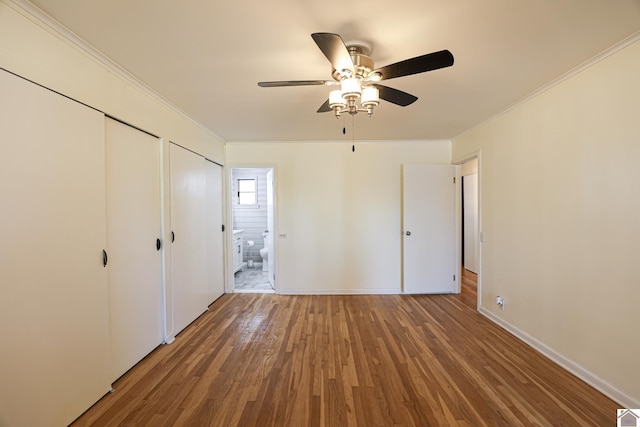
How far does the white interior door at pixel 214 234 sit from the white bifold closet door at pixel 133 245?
101 cm

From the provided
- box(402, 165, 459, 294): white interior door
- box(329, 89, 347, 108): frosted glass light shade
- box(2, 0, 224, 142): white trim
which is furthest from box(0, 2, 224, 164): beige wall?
box(402, 165, 459, 294): white interior door

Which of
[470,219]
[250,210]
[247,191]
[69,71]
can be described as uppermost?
[69,71]

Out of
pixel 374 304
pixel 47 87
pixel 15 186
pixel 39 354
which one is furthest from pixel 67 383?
pixel 374 304

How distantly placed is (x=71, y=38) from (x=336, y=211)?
323 cm

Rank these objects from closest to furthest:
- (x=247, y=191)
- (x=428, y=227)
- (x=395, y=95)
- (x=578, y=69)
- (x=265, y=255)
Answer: (x=395, y=95) < (x=578, y=69) < (x=428, y=227) < (x=265, y=255) < (x=247, y=191)

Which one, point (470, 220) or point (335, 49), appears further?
point (470, 220)

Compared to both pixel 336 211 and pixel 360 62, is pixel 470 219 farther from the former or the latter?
pixel 360 62

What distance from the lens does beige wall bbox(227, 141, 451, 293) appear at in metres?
4.00

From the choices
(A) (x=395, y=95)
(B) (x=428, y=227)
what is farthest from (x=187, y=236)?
(B) (x=428, y=227)

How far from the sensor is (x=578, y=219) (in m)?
2.00

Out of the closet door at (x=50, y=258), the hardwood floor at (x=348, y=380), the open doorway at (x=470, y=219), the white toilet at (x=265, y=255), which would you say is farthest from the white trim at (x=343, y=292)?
the closet door at (x=50, y=258)

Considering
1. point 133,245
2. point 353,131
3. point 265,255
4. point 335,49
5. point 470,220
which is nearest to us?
point 335,49

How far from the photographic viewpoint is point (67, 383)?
1530 millimetres

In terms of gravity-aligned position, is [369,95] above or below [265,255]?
above
